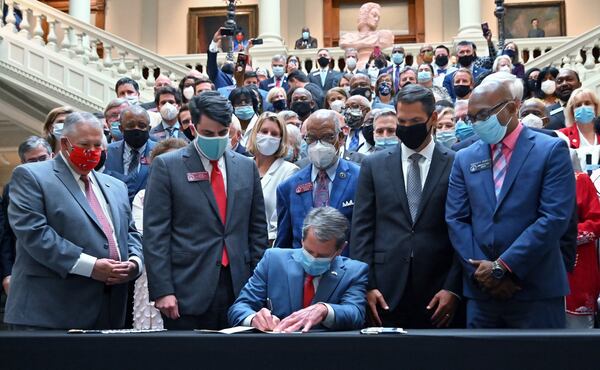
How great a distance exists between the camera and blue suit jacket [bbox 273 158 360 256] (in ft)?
16.9

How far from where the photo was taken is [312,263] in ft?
14.1

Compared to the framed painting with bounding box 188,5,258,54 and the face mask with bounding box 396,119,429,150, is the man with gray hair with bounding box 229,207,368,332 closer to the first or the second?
the face mask with bounding box 396,119,429,150

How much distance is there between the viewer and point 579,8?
20.7 meters

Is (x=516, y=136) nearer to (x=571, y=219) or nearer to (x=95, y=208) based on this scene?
(x=571, y=219)

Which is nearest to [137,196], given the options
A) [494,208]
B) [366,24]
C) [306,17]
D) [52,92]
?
[494,208]

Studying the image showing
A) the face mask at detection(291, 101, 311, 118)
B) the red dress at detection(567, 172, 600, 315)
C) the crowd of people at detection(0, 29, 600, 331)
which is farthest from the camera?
the face mask at detection(291, 101, 311, 118)

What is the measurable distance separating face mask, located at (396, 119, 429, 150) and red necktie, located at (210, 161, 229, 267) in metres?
1.04

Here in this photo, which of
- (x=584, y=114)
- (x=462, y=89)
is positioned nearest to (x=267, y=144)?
(x=584, y=114)

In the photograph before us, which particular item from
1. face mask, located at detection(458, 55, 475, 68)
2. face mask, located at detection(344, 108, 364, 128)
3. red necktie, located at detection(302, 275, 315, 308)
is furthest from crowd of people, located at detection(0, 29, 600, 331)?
face mask, located at detection(458, 55, 475, 68)

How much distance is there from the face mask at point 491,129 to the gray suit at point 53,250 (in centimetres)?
204

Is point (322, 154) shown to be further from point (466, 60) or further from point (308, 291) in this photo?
point (466, 60)

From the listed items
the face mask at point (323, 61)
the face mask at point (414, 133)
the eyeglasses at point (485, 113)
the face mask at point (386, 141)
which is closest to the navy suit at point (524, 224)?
the eyeglasses at point (485, 113)

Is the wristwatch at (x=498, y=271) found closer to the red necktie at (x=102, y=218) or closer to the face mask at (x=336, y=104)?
the red necktie at (x=102, y=218)

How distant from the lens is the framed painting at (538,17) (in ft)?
67.3
